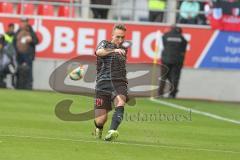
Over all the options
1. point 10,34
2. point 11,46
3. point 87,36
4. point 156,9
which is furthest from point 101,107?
point 156,9

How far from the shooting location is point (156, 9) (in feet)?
93.8

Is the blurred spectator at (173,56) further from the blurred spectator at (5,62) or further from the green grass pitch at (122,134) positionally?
the blurred spectator at (5,62)

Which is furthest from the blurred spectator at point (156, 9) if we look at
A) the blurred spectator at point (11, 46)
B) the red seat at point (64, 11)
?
the blurred spectator at point (11, 46)

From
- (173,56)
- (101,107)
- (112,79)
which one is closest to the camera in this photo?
(112,79)

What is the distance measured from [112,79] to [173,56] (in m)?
13.0

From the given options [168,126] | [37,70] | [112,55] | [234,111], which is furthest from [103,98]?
[37,70]

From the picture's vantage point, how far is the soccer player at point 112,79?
41.8 ft

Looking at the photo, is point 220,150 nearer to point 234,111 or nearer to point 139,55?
point 234,111

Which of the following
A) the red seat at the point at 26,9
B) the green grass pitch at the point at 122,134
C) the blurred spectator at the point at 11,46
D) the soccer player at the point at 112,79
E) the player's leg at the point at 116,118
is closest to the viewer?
the green grass pitch at the point at 122,134

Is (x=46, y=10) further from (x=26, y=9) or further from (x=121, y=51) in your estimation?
(x=121, y=51)

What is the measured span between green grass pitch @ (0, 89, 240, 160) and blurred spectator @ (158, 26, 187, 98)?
332 cm

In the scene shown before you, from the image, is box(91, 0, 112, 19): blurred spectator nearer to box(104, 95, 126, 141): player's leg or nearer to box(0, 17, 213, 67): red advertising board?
box(0, 17, 213, 67): red advertising board

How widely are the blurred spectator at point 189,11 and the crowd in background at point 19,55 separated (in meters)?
5.51

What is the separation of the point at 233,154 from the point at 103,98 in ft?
7.80
